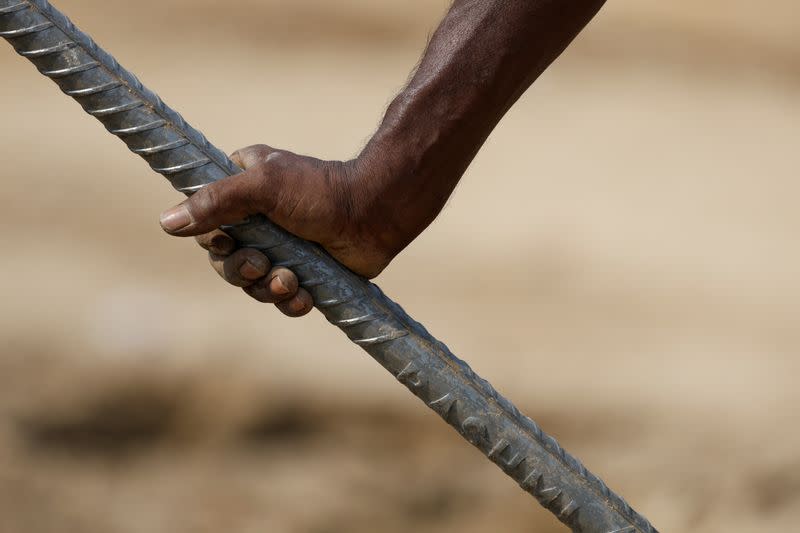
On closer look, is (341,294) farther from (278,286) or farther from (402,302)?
(402,302)

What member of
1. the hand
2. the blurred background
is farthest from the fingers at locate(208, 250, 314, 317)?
the blurred background

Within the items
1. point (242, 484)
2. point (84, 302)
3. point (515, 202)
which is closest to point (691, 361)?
point (515, 202)

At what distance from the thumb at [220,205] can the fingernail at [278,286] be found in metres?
0.04

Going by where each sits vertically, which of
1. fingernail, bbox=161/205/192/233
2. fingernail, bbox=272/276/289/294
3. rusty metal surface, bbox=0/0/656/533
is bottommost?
fingernail, bbox=161/205/192/233

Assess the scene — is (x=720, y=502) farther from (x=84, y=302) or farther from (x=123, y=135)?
(x=123, y=135)

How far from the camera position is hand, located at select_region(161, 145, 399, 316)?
712 millimetres

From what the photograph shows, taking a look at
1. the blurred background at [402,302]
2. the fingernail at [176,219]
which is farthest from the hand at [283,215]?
the blurred background at [402,302]

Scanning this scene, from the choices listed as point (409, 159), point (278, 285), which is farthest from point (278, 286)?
point (409, 159)

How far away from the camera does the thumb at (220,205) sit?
2.32 feet

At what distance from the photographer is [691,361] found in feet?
5.04

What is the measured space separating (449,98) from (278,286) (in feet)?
0.51

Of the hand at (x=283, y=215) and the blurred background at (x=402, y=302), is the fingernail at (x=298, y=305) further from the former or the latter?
the blurred background at (x=402, y=302)

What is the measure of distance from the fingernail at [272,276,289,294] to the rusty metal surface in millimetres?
13

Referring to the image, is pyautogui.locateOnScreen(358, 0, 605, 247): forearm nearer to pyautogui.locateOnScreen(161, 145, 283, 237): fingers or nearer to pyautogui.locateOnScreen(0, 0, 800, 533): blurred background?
pyautogui.locateOnScreen(161, 145, 283, 237): fingers
